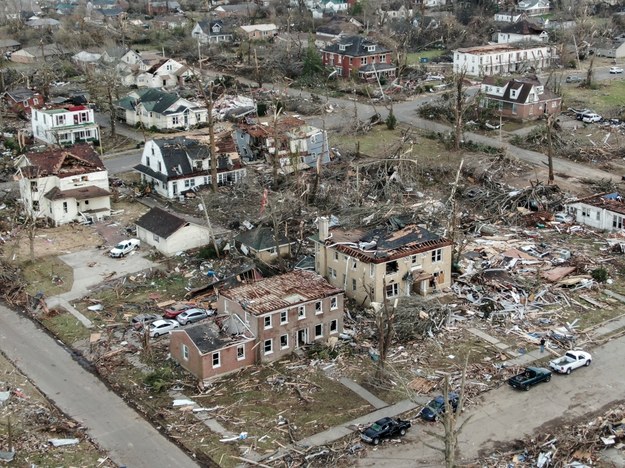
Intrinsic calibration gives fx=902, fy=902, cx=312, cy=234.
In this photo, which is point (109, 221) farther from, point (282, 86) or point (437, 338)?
point (282, 86)

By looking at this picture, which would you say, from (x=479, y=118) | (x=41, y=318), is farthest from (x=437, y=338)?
(x=479, y=118)

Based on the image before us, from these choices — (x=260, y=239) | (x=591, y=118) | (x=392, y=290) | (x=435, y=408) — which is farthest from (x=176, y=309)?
(x=591, y=118)

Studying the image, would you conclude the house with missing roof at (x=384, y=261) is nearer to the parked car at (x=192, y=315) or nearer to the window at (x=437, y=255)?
the window at (x=437, y=255)

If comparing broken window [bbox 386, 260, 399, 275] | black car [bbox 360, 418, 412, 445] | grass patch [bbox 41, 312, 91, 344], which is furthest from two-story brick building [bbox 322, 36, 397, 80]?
black car [bbox 360, 418, 412, 445]

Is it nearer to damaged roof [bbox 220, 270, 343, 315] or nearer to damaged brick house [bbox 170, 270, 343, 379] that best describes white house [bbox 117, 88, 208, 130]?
damaged roof [bbox 220, 270, 343, 315]

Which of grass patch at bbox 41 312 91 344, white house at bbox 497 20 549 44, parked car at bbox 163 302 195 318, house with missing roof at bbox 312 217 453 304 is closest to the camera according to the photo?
grass patch at bbox 41 312 91 344

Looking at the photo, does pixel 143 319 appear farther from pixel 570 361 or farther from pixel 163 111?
pixel 163 111
